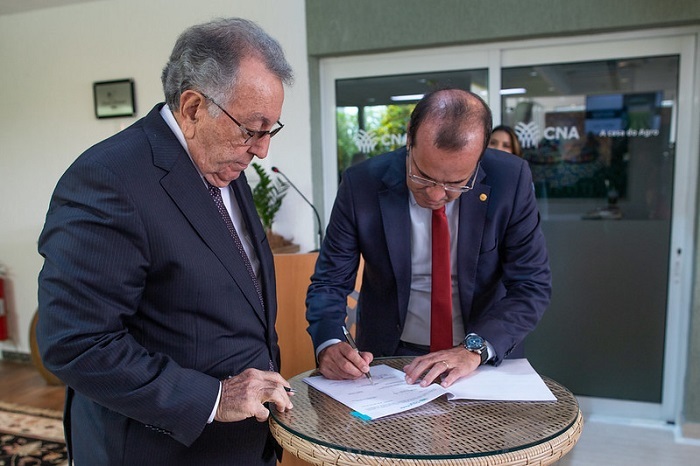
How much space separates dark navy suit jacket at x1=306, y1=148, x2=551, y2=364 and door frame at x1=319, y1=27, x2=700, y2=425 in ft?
6.22

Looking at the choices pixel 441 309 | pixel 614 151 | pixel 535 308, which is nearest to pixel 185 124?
pixel 441 309

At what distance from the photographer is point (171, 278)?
106cm

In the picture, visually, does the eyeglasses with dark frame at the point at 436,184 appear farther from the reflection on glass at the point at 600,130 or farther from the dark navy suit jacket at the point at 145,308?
the reflection on glass at the point at 600,130

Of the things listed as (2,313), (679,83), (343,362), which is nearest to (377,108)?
(679,83)

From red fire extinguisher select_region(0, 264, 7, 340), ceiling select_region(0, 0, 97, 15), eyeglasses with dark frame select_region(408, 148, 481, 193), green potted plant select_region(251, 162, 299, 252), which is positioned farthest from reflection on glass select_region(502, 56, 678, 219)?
red fire extinguisher select_region(0, 264, 7, 340)

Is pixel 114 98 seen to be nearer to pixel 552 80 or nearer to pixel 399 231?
pixel 552 80

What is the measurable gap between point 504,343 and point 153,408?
0.85 m

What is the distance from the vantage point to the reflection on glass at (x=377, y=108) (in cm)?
353

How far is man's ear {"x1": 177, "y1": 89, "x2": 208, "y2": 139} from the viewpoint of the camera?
42.5 inches

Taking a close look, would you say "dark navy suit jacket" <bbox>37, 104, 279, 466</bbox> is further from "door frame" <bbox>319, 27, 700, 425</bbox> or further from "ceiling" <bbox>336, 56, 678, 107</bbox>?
"door frame" <bbox>319, 27, 700, 425</bbox>

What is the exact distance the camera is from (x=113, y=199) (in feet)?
3.22

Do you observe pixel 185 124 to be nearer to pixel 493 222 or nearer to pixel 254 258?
pixel 254 258

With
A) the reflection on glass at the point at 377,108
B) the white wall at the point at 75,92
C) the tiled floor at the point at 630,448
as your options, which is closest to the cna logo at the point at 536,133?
the reflection on glass at the point at 377,108

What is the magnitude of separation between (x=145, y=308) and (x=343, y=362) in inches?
19.5
